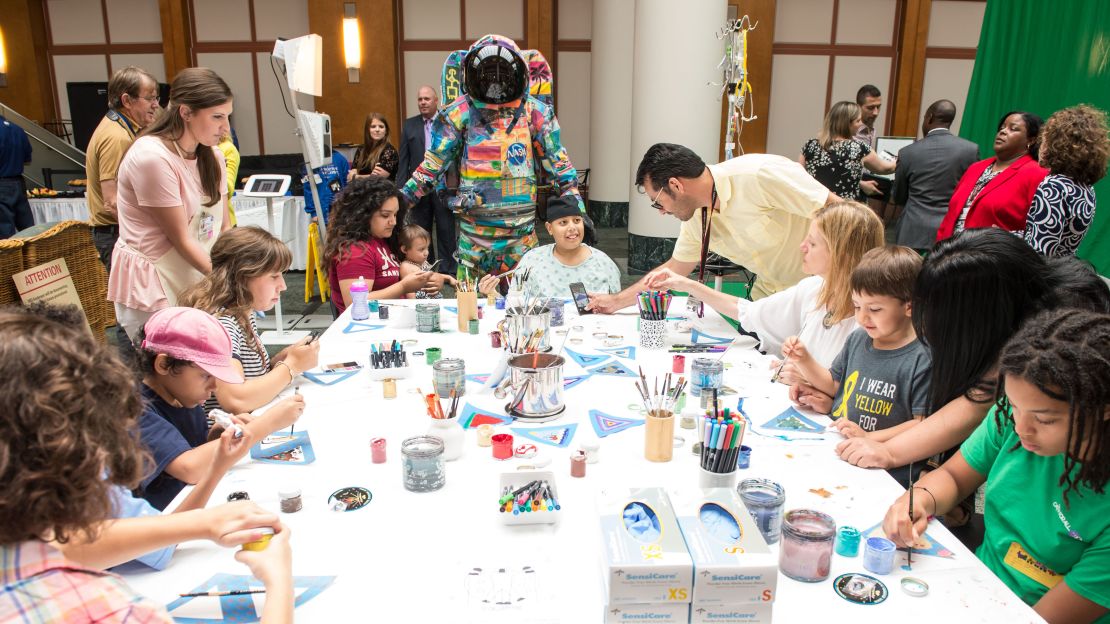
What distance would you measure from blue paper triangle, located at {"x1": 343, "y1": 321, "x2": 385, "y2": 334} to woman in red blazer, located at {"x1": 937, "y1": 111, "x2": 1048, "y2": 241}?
2.69 metres

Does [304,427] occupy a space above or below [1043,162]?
below

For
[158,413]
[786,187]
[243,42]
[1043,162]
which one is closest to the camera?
[158,413]

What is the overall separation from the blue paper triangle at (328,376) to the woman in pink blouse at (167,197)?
3.00ft

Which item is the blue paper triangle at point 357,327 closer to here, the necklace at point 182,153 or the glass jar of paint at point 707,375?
the necklace at point 182,153

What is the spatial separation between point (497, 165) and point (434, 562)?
264 centimetres

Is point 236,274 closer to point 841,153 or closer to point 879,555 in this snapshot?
point 879,555

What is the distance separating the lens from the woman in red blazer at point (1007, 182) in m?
3.57

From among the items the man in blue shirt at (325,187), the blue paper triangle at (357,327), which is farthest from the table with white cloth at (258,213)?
the blue paper triangle at (357,327)

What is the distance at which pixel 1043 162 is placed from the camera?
3314 millimetres

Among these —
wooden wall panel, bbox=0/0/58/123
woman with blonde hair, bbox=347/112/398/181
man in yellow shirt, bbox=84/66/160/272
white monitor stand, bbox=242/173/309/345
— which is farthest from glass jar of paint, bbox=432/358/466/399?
wooden wall panel, bbox=0/0/58/123

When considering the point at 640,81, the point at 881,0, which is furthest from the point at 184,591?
the point at 881,0

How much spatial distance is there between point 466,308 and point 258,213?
3835 mm

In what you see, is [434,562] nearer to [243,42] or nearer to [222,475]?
[222,475]

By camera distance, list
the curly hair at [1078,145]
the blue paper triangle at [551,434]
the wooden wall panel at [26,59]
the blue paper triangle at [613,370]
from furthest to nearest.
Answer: the wooden wall panel at [26,59]
the curly hair at [1078,145]
the blue paper triangle at [613,370]
the blue paper triangle at [551,434]
